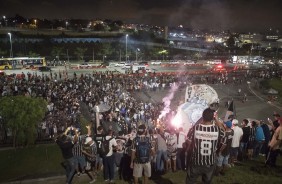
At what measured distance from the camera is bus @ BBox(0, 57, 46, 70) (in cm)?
4659

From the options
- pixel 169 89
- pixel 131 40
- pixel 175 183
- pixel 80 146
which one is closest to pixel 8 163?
pixel 80 146

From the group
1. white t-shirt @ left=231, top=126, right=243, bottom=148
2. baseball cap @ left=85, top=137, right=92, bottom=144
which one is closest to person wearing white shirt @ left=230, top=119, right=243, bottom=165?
white t-shirt @ left=231, top=126, right=243, bottom=148

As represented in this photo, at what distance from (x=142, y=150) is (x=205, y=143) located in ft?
6.19

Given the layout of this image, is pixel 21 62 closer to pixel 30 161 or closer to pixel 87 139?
pixel 30 161

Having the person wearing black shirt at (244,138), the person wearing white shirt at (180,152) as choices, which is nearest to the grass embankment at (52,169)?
the person wearing white shirt at (180,152)

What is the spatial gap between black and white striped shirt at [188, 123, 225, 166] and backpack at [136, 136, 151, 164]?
1.66 meters

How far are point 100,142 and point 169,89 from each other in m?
27.3

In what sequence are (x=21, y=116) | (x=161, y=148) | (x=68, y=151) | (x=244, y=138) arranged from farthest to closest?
(x=21, y=116) < (x=244, y=138) < (x=161, y=148) < (x=68, y=151)

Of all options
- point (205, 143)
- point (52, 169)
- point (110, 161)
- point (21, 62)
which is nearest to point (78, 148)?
point (110, 161)

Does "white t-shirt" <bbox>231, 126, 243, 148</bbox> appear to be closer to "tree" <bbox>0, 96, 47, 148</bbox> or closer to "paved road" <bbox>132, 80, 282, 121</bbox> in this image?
"tree" <bbox>0, 96, 47, 148</bbox>

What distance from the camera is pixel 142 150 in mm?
6285

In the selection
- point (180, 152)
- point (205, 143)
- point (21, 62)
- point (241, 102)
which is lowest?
point (241, 102)

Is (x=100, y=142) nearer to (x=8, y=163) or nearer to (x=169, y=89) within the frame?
(x=8, y=163)

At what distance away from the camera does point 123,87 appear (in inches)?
1211
